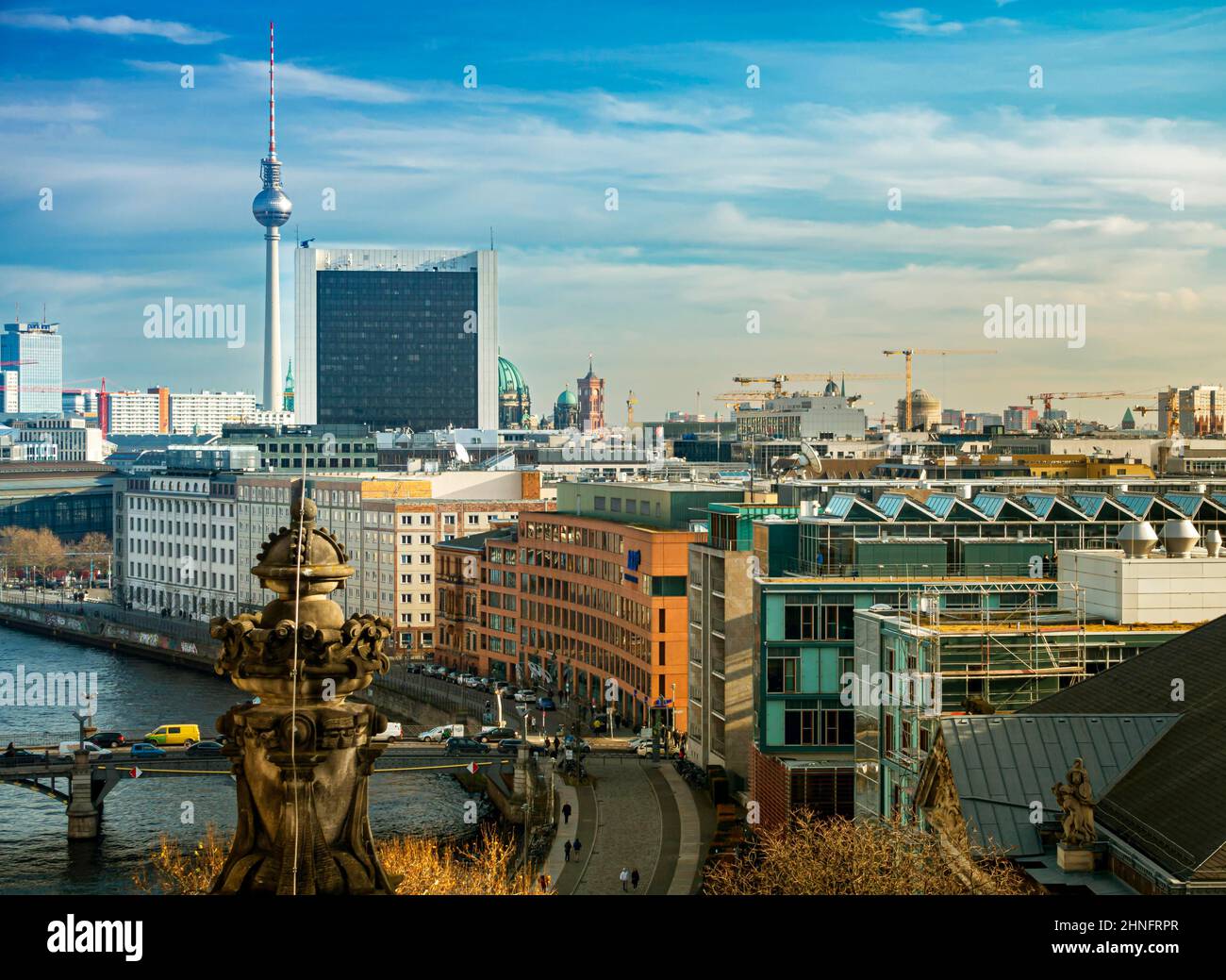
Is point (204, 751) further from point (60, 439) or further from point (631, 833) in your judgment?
point (60, 439)

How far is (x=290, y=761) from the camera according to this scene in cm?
446

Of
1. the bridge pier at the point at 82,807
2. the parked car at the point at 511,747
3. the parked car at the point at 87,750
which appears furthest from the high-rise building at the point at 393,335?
the bridge pier at the point at 82,807

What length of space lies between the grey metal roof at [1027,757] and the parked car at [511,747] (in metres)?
21.6

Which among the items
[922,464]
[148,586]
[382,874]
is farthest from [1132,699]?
[148,586]

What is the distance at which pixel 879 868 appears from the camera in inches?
526

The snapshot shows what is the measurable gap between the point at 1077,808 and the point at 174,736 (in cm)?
3121

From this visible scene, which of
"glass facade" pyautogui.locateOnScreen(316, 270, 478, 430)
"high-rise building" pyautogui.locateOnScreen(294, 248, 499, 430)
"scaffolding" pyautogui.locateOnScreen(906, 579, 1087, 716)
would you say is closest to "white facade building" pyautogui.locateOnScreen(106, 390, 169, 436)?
"high-rise building" pyautogui.locateOnScreen(294, 248, 499, 430)

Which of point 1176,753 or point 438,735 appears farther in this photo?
point 438,735

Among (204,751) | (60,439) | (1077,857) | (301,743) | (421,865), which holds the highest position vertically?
(301,743)

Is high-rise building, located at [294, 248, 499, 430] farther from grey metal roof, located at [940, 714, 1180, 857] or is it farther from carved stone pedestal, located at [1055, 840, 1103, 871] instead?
carved stone pedestal, located at [1055, 840, 1103, 871]

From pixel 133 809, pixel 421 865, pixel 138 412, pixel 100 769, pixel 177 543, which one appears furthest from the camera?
pixel 138 412

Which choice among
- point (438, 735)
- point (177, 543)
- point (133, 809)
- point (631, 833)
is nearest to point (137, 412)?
point (177, 543)

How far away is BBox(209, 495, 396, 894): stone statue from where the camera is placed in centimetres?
446

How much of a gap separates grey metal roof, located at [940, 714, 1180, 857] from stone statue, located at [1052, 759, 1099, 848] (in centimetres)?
79
